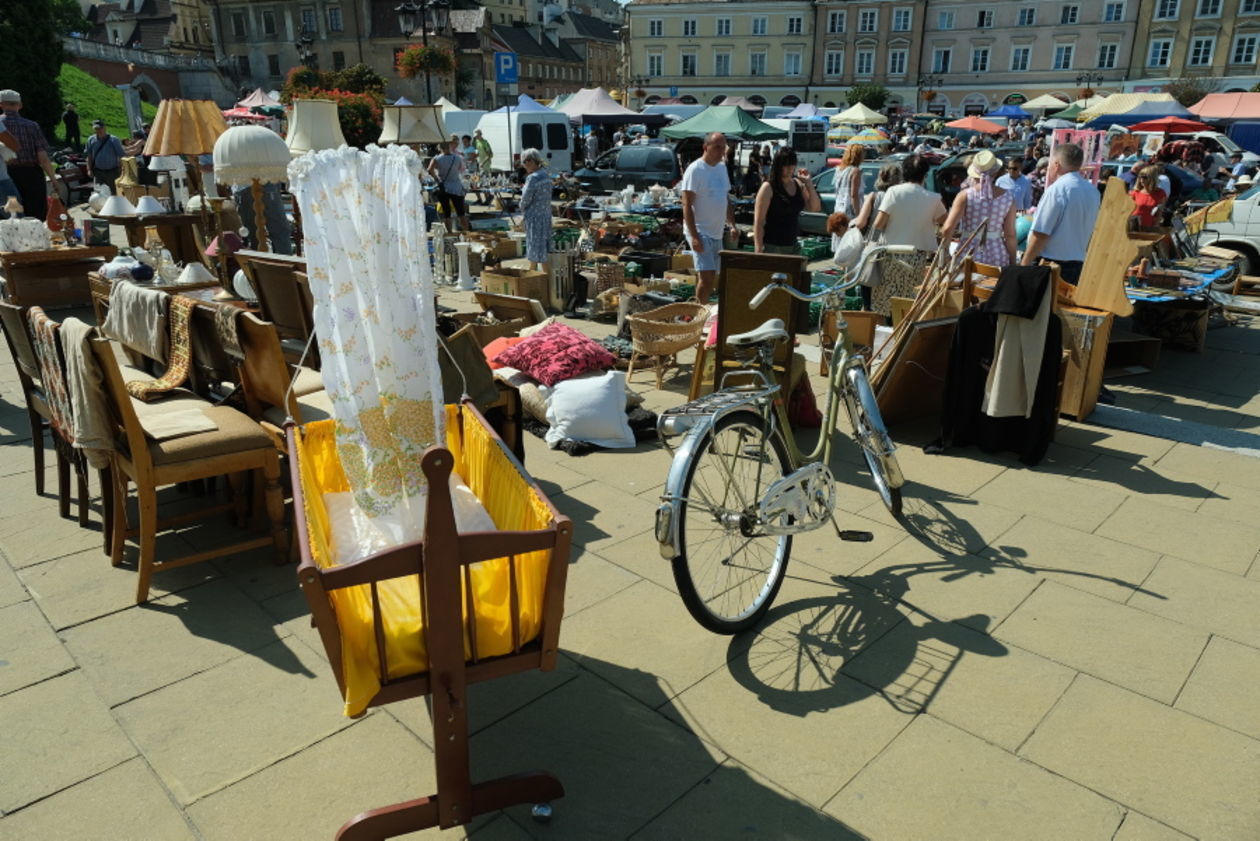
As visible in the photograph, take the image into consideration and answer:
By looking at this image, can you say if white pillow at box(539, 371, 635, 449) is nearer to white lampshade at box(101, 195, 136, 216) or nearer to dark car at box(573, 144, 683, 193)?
white lampshade at box(101, 195, 136, 216)

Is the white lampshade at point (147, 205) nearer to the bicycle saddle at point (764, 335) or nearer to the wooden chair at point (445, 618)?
the wooden chair at point (445, 618)

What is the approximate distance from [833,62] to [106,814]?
2517 inches

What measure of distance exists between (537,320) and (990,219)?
139 inches

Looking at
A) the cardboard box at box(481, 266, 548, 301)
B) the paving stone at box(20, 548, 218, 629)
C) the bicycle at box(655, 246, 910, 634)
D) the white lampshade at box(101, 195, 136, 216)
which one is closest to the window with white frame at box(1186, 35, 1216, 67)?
the cardboard box at box(481, 266, 548, 301)

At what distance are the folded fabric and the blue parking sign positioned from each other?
10346mm

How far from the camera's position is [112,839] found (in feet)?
7.42

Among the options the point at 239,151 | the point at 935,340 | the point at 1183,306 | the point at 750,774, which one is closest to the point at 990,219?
the point at 935,340

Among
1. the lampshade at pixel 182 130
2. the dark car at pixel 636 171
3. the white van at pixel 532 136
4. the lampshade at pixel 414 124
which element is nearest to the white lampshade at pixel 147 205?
the lampshade at pixel 182 130

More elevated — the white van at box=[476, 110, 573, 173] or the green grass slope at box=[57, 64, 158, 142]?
the green grass slope at box=[57, 64, 158, 142]

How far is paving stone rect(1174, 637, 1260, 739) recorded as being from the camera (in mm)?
2730

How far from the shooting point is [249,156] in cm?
588

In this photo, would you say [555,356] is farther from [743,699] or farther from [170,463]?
[743,699]

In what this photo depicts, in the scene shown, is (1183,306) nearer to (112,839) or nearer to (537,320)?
(537,320)

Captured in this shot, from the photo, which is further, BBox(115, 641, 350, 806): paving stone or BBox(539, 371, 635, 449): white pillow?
BBox(539, 371, 635, 449): white pillow
